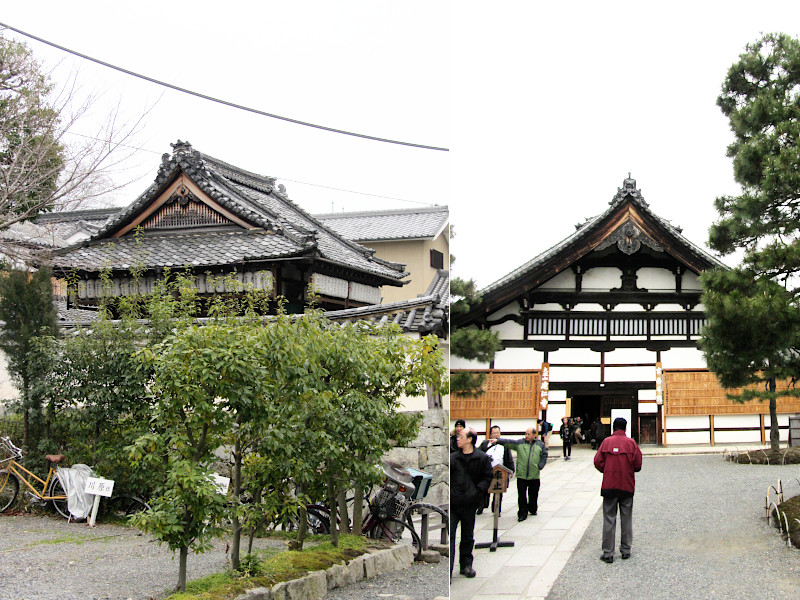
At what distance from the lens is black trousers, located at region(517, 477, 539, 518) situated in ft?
7.19

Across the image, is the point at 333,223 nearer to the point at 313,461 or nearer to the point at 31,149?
the point at 313,461

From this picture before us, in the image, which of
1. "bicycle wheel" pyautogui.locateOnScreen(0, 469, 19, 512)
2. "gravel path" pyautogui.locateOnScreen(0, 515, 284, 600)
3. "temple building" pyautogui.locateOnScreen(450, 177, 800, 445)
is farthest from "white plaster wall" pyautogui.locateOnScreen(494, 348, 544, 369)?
"bicycle wheel" pyautogui.locateOnScreen(0, 469, 19, 512)

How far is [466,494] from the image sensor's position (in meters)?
2.24

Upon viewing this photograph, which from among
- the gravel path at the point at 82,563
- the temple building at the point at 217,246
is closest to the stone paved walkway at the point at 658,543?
the temple building at the point at 217,246

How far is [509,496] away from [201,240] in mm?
3778

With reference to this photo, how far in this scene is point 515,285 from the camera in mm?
2270

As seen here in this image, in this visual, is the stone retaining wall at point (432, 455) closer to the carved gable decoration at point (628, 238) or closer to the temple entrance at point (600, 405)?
the temple entrance at point (600, 405)

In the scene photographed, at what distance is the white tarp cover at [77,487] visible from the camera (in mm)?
5539

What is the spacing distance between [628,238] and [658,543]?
97cm

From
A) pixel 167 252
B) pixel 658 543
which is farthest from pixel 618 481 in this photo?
pixel 167 252

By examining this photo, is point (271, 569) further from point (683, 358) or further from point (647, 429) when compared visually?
point (683, 358)

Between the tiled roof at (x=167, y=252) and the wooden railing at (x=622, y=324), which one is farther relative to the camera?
the tiled roof at (x=167, y=252)

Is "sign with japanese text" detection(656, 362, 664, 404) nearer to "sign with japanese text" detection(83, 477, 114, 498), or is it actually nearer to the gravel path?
the gravel path

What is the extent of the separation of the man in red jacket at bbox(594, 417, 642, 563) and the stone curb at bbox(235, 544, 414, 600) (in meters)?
3.09
